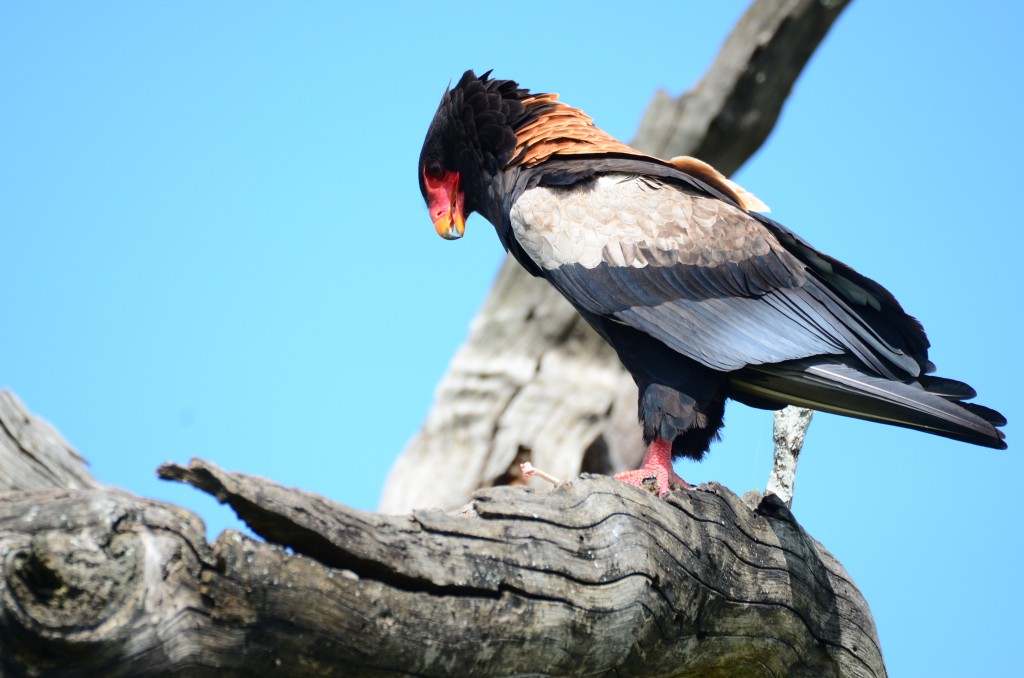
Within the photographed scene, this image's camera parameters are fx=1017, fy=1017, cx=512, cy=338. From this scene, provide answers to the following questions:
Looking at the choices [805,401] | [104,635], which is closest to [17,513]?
[104,635]

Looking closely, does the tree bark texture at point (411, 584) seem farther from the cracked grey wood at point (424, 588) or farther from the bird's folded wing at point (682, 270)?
the bird's folded wing at point (682, 270)

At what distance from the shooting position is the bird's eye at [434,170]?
606 centimetres

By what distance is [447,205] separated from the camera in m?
6.06

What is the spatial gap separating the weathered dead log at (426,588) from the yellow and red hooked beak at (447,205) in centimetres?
260

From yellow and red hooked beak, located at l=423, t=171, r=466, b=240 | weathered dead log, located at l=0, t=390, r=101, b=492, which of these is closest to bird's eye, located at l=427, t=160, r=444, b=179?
yellow and red hooked beak, located at l=423, t=171, r=466, b=240

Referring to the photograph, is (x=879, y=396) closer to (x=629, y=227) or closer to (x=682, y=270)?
(x=682, y=270)

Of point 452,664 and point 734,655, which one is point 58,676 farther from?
point 734,655

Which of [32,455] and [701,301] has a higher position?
[701,301]

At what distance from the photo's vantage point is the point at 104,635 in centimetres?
221

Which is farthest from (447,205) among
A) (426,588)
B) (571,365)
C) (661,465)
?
(571,365)

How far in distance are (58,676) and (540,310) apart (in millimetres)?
8909

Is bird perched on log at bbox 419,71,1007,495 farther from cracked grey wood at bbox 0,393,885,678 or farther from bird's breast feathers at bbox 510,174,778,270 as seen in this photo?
cracked grey wood at bbox 0,393,885,678

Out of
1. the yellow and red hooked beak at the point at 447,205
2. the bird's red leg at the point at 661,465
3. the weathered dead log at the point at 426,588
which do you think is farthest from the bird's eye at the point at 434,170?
the weathered dead log at the point at 426,588

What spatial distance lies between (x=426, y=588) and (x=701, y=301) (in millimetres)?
2491
